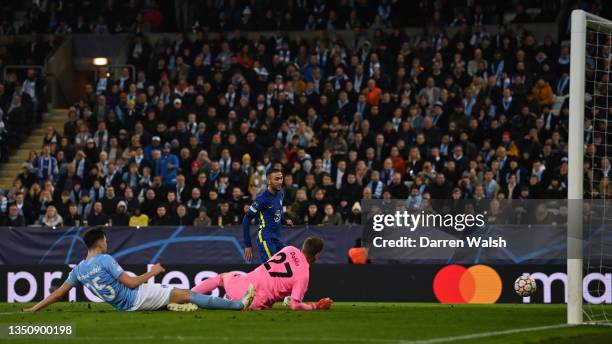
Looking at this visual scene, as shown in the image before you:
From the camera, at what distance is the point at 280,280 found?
→ 16.5 metres

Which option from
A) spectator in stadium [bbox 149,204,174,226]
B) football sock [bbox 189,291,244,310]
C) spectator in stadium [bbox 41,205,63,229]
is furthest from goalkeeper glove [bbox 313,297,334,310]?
spectator in stadium [bbox 41,205,63,229]

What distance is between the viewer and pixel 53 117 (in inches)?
1451

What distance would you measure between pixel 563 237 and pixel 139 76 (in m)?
15.1

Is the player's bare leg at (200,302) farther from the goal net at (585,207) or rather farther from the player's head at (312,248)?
the goal net at (585,207)

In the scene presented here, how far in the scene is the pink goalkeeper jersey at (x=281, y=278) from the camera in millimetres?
16328

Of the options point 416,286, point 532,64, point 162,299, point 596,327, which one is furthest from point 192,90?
point 596,327

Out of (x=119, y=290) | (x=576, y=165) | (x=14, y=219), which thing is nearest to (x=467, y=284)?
(x=576, y=165)

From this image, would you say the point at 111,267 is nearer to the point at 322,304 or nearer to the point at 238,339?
the point at 322,304

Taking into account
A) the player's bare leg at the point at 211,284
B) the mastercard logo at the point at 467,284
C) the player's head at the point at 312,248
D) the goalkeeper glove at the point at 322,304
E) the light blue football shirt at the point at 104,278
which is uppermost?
the player's head at the point at 312,248

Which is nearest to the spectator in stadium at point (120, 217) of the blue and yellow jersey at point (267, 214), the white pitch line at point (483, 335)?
the blue and yellow jersey at point (267, 214)

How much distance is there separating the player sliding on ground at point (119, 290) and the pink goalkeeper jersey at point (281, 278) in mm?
233

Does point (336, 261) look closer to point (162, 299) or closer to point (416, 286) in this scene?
point (416, 286)

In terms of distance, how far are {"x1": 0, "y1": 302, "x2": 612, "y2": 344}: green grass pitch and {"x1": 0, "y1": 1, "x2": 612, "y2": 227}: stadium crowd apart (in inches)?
375

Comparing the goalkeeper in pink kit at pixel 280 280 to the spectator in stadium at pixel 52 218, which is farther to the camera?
the spectator in stadium at pixel 52 218
